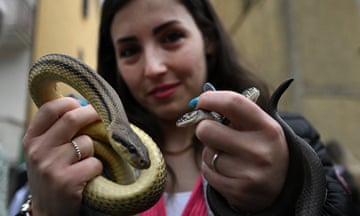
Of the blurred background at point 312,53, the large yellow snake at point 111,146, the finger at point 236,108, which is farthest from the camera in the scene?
the blurred background at point 312,53

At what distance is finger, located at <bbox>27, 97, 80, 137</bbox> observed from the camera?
1.30 m

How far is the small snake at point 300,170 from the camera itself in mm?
1191

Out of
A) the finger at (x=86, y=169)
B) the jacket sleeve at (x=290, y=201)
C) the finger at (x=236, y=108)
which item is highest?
the finger at (x=236, y=108)

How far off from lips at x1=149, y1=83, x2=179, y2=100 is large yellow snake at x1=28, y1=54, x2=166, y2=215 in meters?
0.40

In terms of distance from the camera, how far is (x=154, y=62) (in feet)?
5.85

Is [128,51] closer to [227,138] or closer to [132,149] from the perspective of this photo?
[132,149]

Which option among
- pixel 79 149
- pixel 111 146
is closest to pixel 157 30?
pixel 111 146

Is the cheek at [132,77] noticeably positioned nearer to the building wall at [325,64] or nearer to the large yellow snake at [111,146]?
the large yellow snake at [111,146]

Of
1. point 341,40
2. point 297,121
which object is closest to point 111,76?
point 297,121

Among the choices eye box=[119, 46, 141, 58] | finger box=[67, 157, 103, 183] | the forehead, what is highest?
the forehead

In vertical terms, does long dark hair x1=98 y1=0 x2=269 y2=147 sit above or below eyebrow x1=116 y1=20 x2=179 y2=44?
below

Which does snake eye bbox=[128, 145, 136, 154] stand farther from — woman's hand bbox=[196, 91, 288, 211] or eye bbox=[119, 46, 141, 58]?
eye bbox=[119, 46, 141, 58]

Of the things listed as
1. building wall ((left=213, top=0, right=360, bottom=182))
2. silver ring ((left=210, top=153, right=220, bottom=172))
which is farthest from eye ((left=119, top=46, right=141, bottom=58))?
building wall ((left=213, top=0, right=360, bottom=182))

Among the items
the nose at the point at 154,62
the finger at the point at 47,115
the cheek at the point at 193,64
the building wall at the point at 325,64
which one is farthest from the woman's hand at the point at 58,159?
the building wall at the point at 325,64
